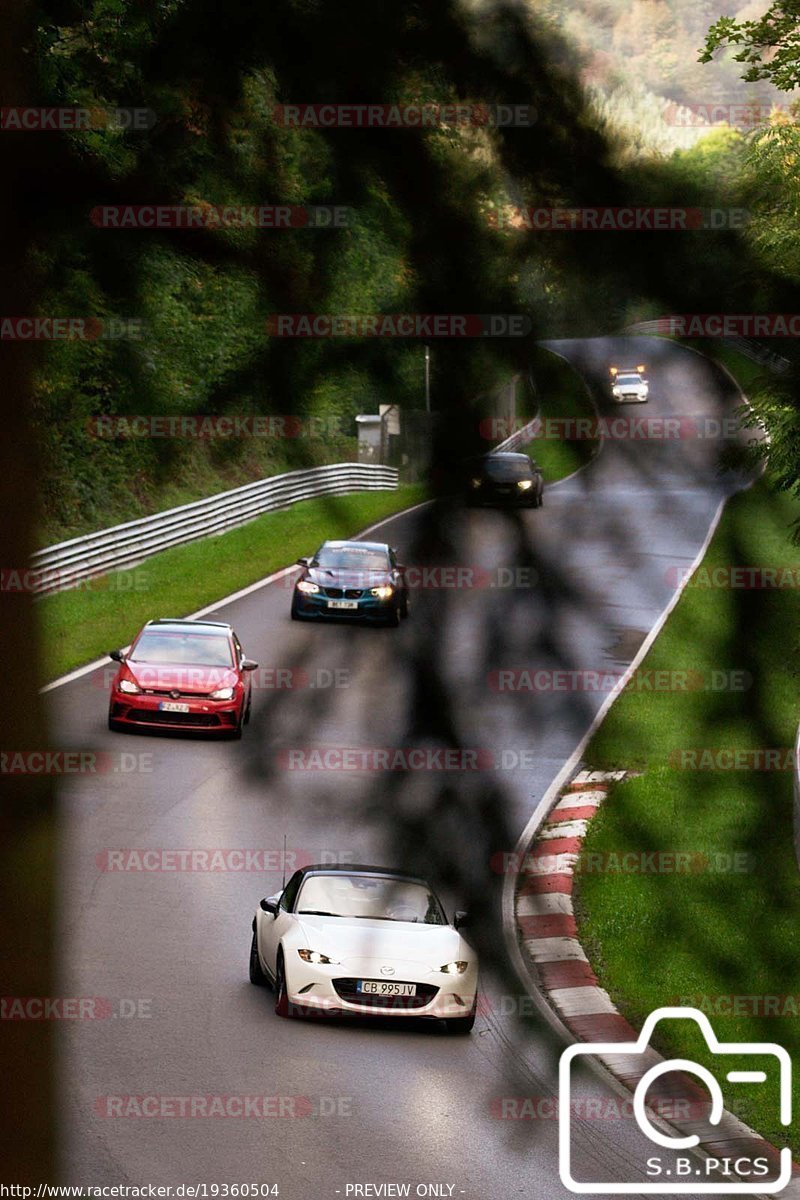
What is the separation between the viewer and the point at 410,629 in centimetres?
424

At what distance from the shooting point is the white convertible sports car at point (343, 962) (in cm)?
1177

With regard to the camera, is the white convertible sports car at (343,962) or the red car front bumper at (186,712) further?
the red car front bumper at (186,712)

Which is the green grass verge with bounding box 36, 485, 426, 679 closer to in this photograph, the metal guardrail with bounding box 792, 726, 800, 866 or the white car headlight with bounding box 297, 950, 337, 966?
the white car headlight with bounding box 297, 950, 337, 966

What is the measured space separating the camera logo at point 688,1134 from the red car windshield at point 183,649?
9013 mm

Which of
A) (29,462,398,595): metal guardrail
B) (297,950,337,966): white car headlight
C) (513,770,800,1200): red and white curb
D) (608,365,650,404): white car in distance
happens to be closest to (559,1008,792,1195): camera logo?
(513,770,800,1200): red and white curb

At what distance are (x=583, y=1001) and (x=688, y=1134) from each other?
1755mm

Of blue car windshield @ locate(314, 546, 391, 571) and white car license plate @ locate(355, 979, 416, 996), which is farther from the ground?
blue car windshield @ locate(314, 546, 391, 571)

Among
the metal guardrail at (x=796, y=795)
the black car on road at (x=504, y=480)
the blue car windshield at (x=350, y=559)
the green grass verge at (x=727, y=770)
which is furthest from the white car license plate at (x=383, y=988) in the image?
the black car on road at (x=504, y=480)

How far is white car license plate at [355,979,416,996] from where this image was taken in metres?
12.0

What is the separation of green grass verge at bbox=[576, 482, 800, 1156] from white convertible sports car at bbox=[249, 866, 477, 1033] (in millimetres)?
5255

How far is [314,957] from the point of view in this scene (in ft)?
39.2

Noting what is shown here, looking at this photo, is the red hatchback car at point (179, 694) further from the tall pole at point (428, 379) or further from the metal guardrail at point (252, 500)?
the tall pole at point (428, 379)

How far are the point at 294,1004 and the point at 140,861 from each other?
3.45 meters

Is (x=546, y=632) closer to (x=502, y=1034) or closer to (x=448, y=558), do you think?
(x=448, y=558)
